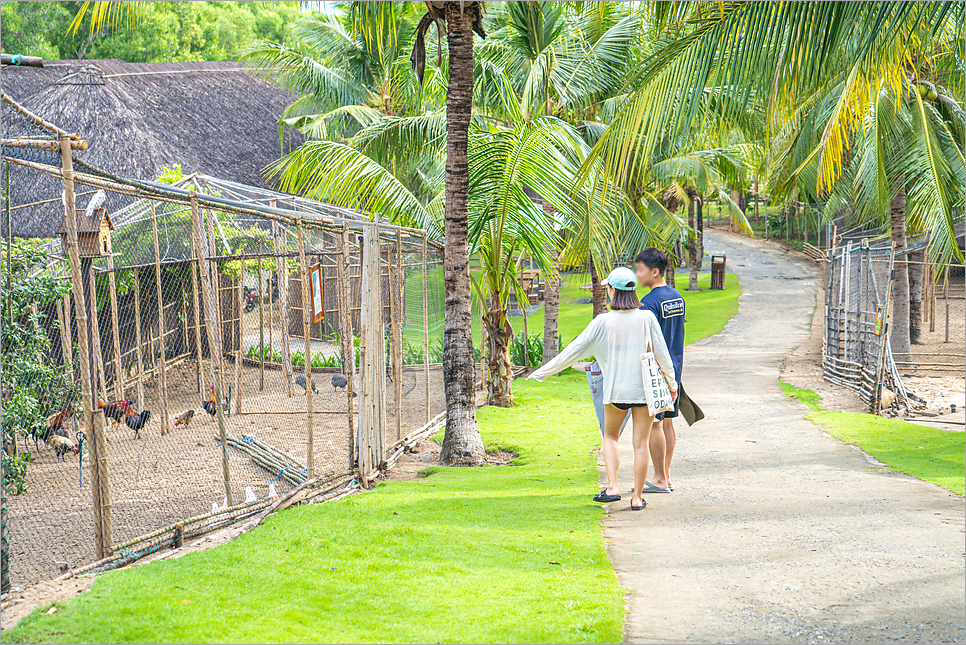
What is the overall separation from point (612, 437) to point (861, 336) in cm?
952

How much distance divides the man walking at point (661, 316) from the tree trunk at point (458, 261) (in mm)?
2323

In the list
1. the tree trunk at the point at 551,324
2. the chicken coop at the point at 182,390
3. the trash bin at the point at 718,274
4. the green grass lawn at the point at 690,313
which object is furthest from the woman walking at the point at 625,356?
the trash bin at the point at 718,274

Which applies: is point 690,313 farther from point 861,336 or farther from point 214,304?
point 214,304

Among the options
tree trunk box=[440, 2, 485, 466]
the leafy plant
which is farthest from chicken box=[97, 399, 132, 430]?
tree trunk box=[440, 2, 485, 466]

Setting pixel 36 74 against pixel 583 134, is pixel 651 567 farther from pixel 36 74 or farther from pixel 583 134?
pixel 36 74

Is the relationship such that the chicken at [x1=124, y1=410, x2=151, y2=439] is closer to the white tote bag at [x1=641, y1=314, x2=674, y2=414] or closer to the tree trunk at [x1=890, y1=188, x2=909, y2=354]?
the white tote bag at [x1=641, y1=314, x2=674, y2=414]

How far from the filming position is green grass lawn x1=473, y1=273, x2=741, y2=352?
22.7 metres

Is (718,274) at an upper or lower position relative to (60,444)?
upper

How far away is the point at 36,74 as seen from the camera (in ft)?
75.2

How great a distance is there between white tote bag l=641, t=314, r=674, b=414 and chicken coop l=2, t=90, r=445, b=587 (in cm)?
243

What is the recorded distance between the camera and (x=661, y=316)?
6.09 meters

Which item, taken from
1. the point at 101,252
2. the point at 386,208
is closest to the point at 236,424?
the point at 101,252

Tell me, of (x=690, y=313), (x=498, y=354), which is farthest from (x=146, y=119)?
(x=690, y=313)

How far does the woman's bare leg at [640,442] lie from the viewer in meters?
5.71
